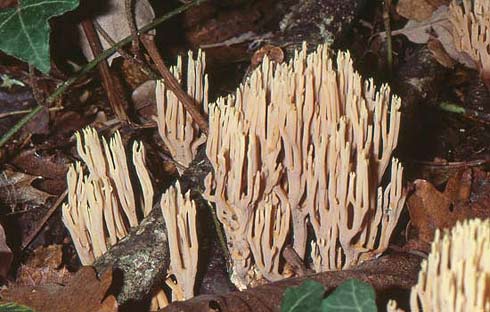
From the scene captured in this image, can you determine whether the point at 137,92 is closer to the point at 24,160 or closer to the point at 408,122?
the point at 24,160

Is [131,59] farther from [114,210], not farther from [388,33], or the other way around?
[388,33]

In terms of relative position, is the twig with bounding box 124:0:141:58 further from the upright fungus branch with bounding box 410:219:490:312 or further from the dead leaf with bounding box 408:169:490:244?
the upright fungus branch with bounding box 410:219:490:312

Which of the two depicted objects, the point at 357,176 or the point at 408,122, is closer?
the point at 357,176

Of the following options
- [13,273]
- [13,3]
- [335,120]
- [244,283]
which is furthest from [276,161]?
[13,3]

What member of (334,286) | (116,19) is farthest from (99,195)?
(116,19)

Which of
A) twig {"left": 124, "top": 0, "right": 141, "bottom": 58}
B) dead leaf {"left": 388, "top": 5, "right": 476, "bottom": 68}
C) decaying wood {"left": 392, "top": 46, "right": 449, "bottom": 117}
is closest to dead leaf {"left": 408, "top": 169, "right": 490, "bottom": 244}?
decaying wood {"left": 392, "top": 46, "right": 449, "bottom": 117}

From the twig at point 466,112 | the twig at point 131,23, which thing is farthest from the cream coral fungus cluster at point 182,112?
the twig at point 466,112
